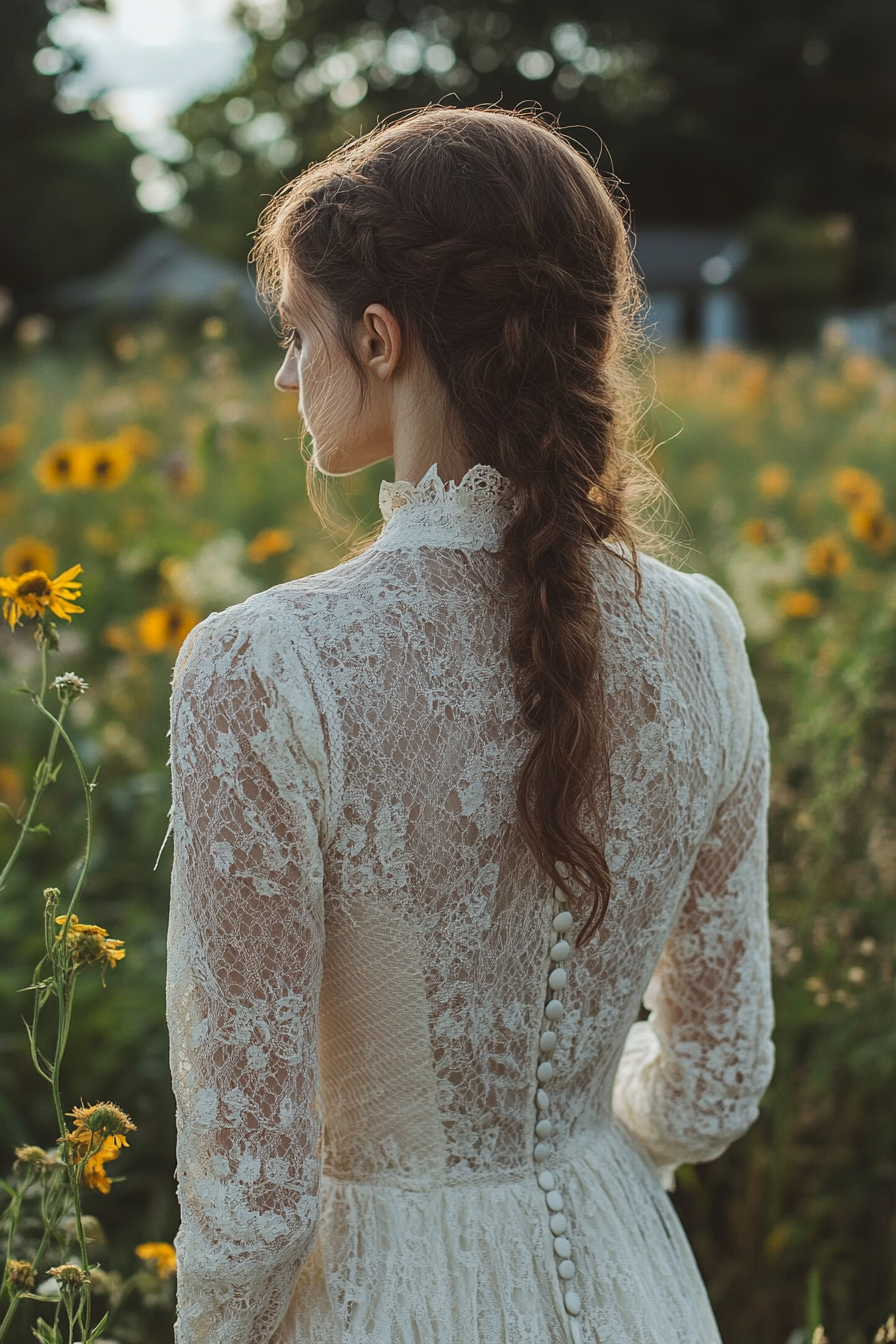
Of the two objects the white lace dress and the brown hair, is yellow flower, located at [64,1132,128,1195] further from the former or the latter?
the brown hair

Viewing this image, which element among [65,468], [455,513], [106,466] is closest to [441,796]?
[455,513]

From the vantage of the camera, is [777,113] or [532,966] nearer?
[532,966]

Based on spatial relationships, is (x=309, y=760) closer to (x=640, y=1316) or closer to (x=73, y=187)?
(x=640, y=1316)

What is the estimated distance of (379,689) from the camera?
1.06 metres

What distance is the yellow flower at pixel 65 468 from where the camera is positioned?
2.97 m

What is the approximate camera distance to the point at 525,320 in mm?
1080

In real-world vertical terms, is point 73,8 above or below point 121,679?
above

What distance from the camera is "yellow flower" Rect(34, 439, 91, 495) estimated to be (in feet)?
9.76

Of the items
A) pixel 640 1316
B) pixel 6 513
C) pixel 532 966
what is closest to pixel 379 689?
pixel 532 966

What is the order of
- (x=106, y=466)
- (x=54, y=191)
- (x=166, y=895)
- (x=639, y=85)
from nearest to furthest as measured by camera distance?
(x=166, y=895) → (x=106, y=466) → (x=54, y=191) → (x=639, y=85)

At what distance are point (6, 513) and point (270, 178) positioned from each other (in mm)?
26696

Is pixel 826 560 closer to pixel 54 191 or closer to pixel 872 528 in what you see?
pixel 872 528

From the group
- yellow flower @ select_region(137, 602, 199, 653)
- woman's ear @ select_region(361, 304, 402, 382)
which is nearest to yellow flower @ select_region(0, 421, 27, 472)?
yellow flower @ select_region(137, 602, 199, 653)

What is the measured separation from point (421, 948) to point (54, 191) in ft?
99.9
